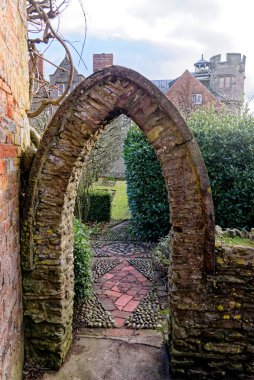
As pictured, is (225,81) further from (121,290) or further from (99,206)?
(121,290)

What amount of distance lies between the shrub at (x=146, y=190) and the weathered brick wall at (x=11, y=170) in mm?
4843

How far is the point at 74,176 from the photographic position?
3193 mm

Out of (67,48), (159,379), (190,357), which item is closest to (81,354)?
(159,379)

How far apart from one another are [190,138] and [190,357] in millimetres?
2436

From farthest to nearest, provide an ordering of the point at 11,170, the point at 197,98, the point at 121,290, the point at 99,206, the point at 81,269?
the point at 197,98, the point at 99,206, the point at 121,290, the point at 81,269, the point at 11,170

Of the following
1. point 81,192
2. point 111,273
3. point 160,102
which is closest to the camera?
point 160,102

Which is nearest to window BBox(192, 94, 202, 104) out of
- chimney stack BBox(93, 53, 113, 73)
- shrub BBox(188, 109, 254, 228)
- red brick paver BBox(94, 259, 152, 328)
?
chimney stack BBox(93, 53, 113, 73)

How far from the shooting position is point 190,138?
2.85 meters

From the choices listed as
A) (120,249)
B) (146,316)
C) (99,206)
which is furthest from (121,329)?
(99,206)

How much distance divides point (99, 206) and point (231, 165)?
17.6 ft

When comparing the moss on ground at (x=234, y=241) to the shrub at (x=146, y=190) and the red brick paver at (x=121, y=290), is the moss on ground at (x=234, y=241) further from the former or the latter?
the shrub at (x=146, y=190)

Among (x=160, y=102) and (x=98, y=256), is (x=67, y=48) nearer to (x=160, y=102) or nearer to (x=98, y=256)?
(x=160, y=102)

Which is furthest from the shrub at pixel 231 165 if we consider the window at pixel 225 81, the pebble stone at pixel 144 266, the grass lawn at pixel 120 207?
the window at pixel 225 81

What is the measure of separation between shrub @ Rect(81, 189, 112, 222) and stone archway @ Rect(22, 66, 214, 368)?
6.84 m
